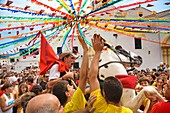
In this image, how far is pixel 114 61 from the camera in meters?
4.71

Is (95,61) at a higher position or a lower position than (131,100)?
higher

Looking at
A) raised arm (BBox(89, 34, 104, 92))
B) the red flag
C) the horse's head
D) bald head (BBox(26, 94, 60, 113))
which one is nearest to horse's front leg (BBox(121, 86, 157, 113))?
the horse's head

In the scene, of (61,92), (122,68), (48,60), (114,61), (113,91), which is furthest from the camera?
(48,60)

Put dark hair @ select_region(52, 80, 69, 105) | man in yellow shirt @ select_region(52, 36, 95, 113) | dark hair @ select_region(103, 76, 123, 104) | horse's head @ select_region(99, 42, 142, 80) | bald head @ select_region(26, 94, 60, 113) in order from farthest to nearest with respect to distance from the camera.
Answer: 1. horse's head @ select_region(99, 42, 142, 80)
2. dark hair @ select_region(52, 80, 69, 105)
3. man in yellow shirt @ select_region(52, 36, 95, 113)
4. dark hair @ select_region(103, 76, 123, 104)
5. bald head @ select_region(26, 94, 60, 113)

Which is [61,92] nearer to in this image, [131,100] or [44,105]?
[44,105]

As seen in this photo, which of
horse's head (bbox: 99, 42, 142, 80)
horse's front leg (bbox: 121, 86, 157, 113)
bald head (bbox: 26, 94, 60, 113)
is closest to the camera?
bald head (bbox: 26, 94, 60, 113)

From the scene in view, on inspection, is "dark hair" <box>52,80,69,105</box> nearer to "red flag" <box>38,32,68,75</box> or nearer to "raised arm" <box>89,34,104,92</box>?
"raised arm" <box>89,34,104,92</box>

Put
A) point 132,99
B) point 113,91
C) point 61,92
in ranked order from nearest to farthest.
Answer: point 113,91 → point 61,92 → point 132,99

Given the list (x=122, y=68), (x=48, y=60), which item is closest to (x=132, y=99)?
(x=122, y=68)

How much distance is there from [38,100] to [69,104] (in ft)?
3.06

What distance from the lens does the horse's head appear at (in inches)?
179

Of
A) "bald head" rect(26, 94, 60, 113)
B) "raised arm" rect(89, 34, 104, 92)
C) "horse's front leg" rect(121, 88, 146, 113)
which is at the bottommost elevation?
"horse's front leg" rect(121, 88, 146, 113)

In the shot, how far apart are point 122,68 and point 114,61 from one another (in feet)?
0.70

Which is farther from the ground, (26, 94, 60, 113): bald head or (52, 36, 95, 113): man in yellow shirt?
(26, 94, 60, 113): bald head
